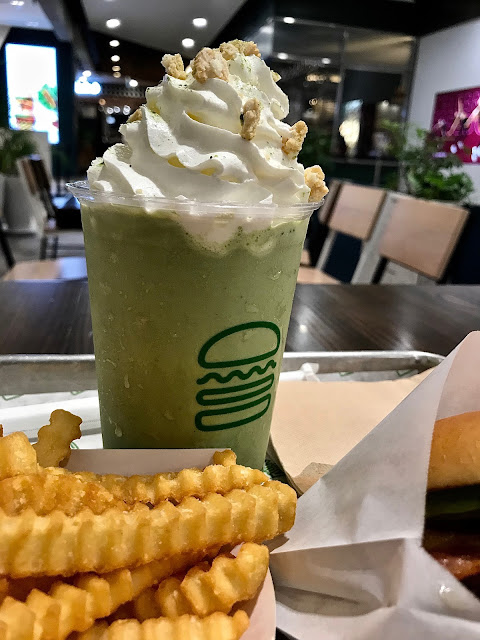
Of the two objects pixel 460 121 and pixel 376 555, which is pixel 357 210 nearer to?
pixel 376 555

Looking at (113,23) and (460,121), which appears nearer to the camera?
(460,121)

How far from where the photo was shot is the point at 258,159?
657 millimetres

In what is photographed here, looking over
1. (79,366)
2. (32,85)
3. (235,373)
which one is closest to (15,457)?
(235,373)

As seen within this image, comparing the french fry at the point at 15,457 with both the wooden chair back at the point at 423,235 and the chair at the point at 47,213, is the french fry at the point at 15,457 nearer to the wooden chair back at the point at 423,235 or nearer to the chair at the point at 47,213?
the wooden chair back at the point at 423,235

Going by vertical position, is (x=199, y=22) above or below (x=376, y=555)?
above

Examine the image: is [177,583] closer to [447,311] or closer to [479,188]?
[447,311]

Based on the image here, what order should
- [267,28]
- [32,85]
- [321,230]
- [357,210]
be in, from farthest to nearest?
[32,85] → [267,28] → [321,230] → [357,210]

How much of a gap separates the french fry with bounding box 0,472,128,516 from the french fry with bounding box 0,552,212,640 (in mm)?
63

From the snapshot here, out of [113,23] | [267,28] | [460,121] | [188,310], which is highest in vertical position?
[113,23]

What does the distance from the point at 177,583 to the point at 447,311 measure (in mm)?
1421

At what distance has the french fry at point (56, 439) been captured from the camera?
23.2 inches

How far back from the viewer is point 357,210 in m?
3.11

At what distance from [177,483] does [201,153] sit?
15.3 inches

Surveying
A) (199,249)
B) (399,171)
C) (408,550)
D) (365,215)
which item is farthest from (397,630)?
(399,171)
